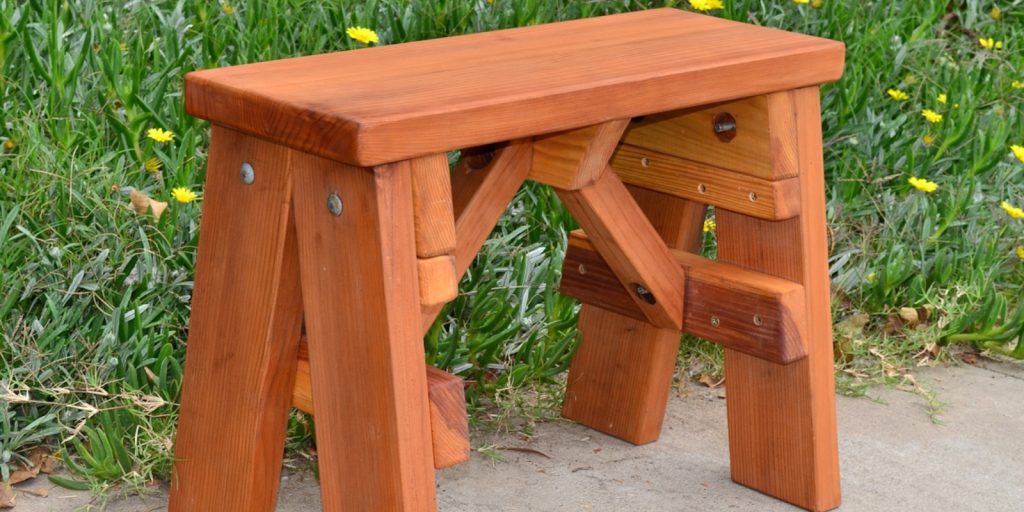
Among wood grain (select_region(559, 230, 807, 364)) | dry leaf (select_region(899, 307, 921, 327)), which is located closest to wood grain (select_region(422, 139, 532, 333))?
wood grain (select_region(559, 230, 807, 364))

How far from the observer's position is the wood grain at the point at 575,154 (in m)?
2.17

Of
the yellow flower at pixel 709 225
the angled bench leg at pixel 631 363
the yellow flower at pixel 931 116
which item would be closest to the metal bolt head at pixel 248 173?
the angled bench leg at pixel 631 363

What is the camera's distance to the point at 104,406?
2.46m

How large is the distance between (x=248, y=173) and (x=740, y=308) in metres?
0.91

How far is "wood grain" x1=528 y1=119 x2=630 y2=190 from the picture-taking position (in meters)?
2.17

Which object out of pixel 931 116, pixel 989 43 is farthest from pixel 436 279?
pixel 989 43

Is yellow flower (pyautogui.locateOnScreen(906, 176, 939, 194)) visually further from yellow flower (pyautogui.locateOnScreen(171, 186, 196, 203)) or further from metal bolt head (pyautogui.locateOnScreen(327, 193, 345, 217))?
metal bolt head (pyautogui.locateOnScreen(327, 193, 345, 217))

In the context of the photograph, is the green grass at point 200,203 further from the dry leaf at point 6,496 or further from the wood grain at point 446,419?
the wood grain at point 446,419

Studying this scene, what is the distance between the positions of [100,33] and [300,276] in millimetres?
1540

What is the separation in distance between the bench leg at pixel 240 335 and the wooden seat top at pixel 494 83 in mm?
88

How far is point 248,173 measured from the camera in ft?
6.46

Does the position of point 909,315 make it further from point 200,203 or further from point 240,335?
point 240,335

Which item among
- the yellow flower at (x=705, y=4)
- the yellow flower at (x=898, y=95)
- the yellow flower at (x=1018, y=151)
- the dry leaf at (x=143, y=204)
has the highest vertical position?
the yellow flower at (x=705, y=4)

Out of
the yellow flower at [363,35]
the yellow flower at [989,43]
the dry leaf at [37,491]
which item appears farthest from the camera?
the yellow flower at [989,43]
